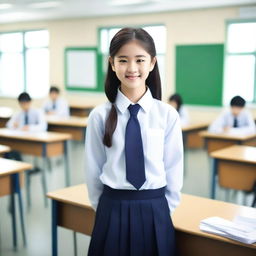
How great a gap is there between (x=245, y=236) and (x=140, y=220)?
1.49ft

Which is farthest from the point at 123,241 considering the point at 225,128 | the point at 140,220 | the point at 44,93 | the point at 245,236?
the point at 44,93

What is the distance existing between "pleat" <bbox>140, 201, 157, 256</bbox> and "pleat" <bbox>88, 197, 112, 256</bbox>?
0.45 feet

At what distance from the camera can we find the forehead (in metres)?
1.53

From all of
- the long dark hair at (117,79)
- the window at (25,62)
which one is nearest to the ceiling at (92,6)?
the window at (25,62)

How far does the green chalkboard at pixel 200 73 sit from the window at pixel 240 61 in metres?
0.15

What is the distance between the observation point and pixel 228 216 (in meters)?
2.03

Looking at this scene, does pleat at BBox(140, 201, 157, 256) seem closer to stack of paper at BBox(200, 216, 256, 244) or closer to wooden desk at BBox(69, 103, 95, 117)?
stack of paper at BBox(200, 216, 256, 244)

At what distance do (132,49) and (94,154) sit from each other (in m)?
0.45

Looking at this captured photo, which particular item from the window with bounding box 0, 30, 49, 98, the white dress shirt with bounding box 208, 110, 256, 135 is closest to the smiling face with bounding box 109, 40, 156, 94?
the white dress shirt with bounding box 208, 110, 256, 135

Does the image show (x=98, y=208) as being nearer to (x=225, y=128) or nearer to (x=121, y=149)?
(x=121, y=149)

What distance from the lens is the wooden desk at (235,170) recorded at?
3.48 metres

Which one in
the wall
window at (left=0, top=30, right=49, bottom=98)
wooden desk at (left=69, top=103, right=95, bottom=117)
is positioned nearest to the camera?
the wall

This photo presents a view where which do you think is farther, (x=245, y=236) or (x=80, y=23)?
(x=80, y=23)

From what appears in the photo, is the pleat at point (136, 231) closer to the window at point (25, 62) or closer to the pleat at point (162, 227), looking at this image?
the pleat at point (162, 227)
